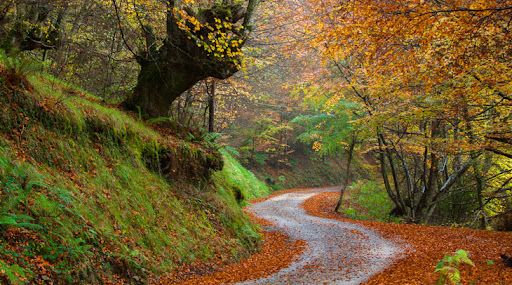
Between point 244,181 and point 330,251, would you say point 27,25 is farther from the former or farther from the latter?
point 244,181

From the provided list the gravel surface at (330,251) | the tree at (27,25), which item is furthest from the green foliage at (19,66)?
the gravel surface at (330,251)

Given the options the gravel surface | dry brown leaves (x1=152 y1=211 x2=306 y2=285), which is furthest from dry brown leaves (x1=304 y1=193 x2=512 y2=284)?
dry brown leaves (x1=152 y1=211 x2=306 y2=285)

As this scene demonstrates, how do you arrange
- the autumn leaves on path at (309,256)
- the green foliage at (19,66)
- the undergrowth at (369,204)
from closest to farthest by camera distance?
the green foliage at (19,66) < the autumn leaves on path at (309,256) < the undergrowth at (369,204)

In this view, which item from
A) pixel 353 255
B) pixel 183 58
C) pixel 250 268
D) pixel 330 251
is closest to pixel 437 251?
pixel 353 255

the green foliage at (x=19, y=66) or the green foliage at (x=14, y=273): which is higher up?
the green foliage at (x=19, y=66)

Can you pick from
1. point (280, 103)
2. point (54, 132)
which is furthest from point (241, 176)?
point (54, 132)

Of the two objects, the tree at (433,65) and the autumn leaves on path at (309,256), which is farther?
the autumn leaves on path at (309,256)

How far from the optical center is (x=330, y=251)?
11.6 meters

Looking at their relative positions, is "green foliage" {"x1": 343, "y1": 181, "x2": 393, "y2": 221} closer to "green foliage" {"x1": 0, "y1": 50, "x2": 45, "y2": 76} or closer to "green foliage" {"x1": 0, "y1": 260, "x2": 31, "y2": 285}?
"green foliage" {"x1": 0, "y1": 50, "x2": 45, "y2": 76}

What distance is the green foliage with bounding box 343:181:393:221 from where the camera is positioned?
21377mm

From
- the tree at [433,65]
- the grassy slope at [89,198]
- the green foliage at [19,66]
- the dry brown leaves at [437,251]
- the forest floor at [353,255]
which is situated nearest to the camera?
the grassy slope at [89,198]

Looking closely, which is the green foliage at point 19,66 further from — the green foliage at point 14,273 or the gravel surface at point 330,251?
the gravel surface at point 330,251

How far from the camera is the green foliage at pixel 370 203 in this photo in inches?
842

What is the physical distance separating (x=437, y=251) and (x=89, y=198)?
9318 mm
